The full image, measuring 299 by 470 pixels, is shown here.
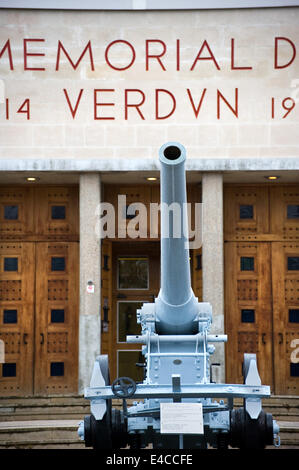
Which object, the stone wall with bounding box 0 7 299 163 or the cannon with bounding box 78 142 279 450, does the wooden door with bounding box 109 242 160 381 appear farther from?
the cannon with bounding box 78 142 279 450

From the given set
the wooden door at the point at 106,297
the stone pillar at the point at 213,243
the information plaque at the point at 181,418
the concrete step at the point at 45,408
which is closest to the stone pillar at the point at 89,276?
the concrete step at the point at 45,408

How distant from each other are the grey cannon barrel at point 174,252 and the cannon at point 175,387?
0.01 m

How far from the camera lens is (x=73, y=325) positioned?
15.6m

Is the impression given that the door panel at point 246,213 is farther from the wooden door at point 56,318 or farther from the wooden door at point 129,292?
the wooden door at point 56,318

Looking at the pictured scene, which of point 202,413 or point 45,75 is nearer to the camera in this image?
point 202,413

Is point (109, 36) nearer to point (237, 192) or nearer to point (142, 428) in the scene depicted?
point (237, 192)

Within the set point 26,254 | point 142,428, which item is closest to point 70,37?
point 26,254

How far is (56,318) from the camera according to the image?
1557cm

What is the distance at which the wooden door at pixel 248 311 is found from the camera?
1539 cm

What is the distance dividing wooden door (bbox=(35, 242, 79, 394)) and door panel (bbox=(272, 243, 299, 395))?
12.9ft

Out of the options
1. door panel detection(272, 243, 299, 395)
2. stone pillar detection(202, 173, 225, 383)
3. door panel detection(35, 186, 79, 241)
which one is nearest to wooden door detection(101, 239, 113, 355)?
door panel detection(35, 186, 79, 241)

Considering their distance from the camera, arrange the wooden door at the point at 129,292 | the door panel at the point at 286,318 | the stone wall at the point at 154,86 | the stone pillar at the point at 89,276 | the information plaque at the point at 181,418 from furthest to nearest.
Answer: the wooden door at the point at 129,292 < the door panel at the point at 286,318 < the stone wall at the point at 154,86 < the stone pillar at the point at 89,276 < the information plaque at the point at 181,418

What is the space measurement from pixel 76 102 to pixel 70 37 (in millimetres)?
1227

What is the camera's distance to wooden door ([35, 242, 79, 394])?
50.7ft
